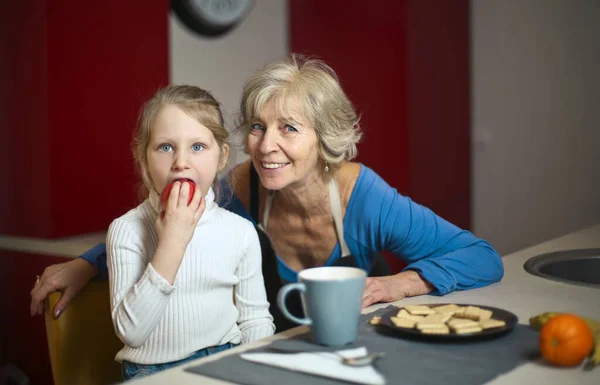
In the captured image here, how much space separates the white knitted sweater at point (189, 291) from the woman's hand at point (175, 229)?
0.08 feet

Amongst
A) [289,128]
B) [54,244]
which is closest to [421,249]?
[289,128]

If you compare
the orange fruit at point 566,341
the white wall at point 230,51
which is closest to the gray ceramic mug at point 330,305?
the orange fruit at point 566,341

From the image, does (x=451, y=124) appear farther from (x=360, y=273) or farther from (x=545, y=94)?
(x=360, y=273)

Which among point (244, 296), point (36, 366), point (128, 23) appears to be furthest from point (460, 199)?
point (244, 296)

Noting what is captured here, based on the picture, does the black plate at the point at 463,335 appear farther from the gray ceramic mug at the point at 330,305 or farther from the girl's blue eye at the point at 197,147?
the girl's blue eye at the point at 197,147

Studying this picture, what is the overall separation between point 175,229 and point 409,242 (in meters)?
0.77

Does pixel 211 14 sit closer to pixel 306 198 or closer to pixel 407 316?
pixel 306 198

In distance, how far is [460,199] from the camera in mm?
4223

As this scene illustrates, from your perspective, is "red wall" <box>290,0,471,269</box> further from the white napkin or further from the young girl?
the white napkin

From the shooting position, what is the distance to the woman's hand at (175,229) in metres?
1.21

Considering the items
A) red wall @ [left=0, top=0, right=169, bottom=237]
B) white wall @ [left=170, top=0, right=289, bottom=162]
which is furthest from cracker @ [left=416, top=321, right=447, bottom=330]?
white wall @ [left=170, top=0, right=289, bottom=162]

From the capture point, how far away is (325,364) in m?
0.94

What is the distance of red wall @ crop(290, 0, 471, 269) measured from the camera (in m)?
3.74

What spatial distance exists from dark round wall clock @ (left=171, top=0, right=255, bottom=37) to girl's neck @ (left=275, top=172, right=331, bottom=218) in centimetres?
160
